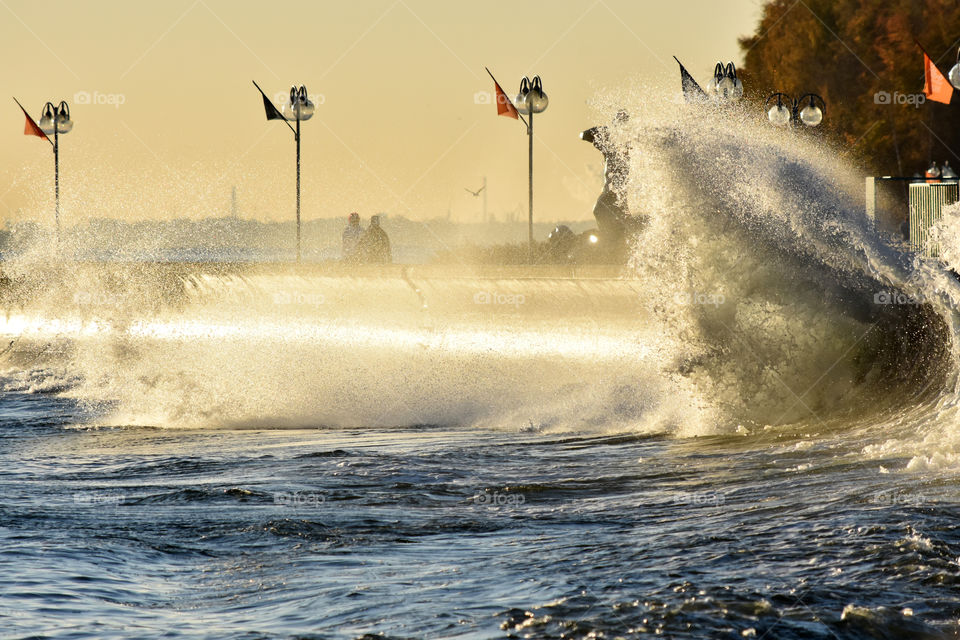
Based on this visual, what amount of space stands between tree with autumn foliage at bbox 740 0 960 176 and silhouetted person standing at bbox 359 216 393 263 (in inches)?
836

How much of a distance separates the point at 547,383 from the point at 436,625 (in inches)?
515

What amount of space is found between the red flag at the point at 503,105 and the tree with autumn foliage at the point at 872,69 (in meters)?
17.9

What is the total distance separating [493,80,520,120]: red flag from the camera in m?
30.5

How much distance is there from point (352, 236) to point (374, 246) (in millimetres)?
1032

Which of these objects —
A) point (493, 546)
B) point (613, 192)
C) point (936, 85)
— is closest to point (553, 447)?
point (493, 546)

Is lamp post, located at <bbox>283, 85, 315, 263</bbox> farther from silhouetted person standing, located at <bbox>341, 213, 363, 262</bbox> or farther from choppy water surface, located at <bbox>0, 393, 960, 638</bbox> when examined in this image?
choppy water surface, located at <bbox>0, 393, 960, 638</bbox>

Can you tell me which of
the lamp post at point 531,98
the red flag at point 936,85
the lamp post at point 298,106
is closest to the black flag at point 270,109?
the lamp post at point 298,106

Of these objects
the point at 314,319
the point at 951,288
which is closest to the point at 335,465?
the point at 951,288

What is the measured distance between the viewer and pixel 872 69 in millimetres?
49531

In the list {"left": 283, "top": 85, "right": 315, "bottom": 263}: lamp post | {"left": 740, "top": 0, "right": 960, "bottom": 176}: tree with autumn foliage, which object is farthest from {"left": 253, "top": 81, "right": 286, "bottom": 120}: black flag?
{"left": 740, "top": 0, "right": 960, "bottom": 176}: tree with autumn foliage

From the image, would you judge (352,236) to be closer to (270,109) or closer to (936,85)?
(270,109)

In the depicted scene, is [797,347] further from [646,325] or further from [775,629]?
[775,629]

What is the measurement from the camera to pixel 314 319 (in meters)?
27.0

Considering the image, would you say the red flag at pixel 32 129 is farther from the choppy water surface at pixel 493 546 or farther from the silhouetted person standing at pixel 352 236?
the choppy water surface at pixel 493 546
